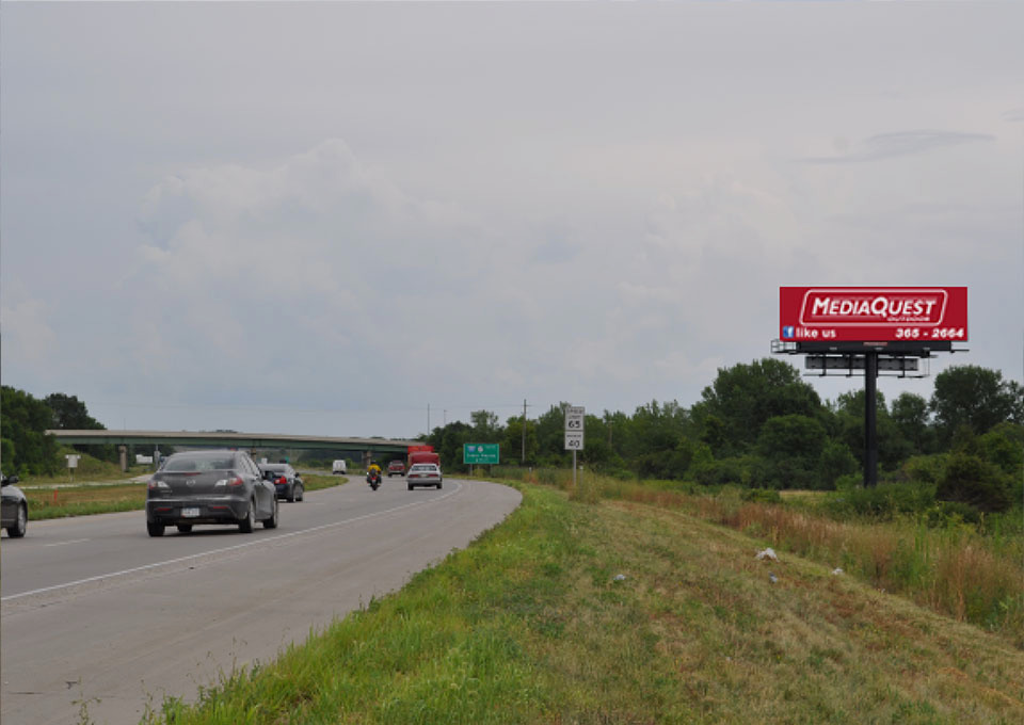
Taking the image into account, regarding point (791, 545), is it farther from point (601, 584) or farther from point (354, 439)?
point (354, 439)

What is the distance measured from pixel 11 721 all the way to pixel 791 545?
23797mm

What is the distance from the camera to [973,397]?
142250 mm

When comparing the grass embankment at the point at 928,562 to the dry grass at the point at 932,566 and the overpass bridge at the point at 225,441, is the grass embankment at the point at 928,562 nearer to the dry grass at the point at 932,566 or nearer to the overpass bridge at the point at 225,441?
the dry grass at the point at 932,566

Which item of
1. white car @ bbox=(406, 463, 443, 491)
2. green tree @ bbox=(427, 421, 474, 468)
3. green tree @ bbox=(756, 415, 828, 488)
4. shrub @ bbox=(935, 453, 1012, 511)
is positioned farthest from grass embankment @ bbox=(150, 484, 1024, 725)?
green tree @ bbox=(427, 421, 474, 468)

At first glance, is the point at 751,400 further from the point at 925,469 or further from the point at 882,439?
the point at 925,469

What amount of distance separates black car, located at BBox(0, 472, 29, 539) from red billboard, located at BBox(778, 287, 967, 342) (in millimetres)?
55007

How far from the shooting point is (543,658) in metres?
8.67

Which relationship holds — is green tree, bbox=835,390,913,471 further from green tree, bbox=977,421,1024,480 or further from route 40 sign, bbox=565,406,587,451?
route 40 sign, bbox=565,406,587,451

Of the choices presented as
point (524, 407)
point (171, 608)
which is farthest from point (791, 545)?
point (524, 407)

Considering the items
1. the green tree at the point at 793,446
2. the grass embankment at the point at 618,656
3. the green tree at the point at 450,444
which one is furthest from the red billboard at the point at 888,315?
the green tree at the point at 450,444

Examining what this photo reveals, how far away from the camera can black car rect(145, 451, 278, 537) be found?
2384cm

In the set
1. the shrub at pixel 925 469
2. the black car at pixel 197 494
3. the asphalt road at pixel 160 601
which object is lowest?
the shrub at pixel 925 469

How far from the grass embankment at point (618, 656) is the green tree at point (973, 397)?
13295 centimetres

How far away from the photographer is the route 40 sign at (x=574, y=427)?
3953cm
